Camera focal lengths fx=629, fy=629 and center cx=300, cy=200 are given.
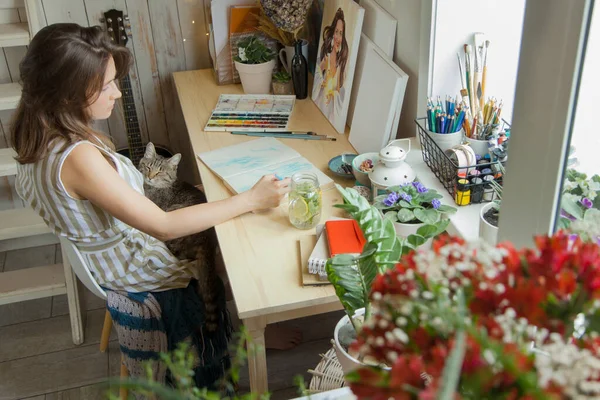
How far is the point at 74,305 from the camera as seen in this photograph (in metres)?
2.38

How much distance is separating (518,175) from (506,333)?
1.68 ft

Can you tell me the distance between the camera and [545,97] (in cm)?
93

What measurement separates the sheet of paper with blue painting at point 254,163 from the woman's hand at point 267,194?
0.34 ft

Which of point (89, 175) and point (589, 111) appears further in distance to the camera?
point (89, 175)

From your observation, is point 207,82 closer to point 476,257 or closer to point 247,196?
point 247,196

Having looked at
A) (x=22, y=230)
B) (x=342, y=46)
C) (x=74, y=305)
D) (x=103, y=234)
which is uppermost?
(x=342, y=46)

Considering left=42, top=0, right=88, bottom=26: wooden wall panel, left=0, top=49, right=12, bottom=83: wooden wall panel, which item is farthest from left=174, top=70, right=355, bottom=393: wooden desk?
left=0, top=49, right=12, bottom=83: wooden wall panel

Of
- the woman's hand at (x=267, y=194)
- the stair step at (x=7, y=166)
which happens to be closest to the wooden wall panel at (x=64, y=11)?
the stair step at (x=7, y=166)

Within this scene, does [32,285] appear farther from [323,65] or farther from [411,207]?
[411,207]

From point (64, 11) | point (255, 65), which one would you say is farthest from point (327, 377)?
point (64, 11)

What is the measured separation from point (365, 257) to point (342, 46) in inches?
46.2

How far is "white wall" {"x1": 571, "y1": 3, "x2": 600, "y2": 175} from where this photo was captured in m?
0.88

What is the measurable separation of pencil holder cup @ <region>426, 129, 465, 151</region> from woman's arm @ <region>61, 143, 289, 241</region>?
1.36ft

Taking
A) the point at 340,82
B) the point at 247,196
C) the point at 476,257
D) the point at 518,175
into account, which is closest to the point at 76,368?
the point at 247,196
